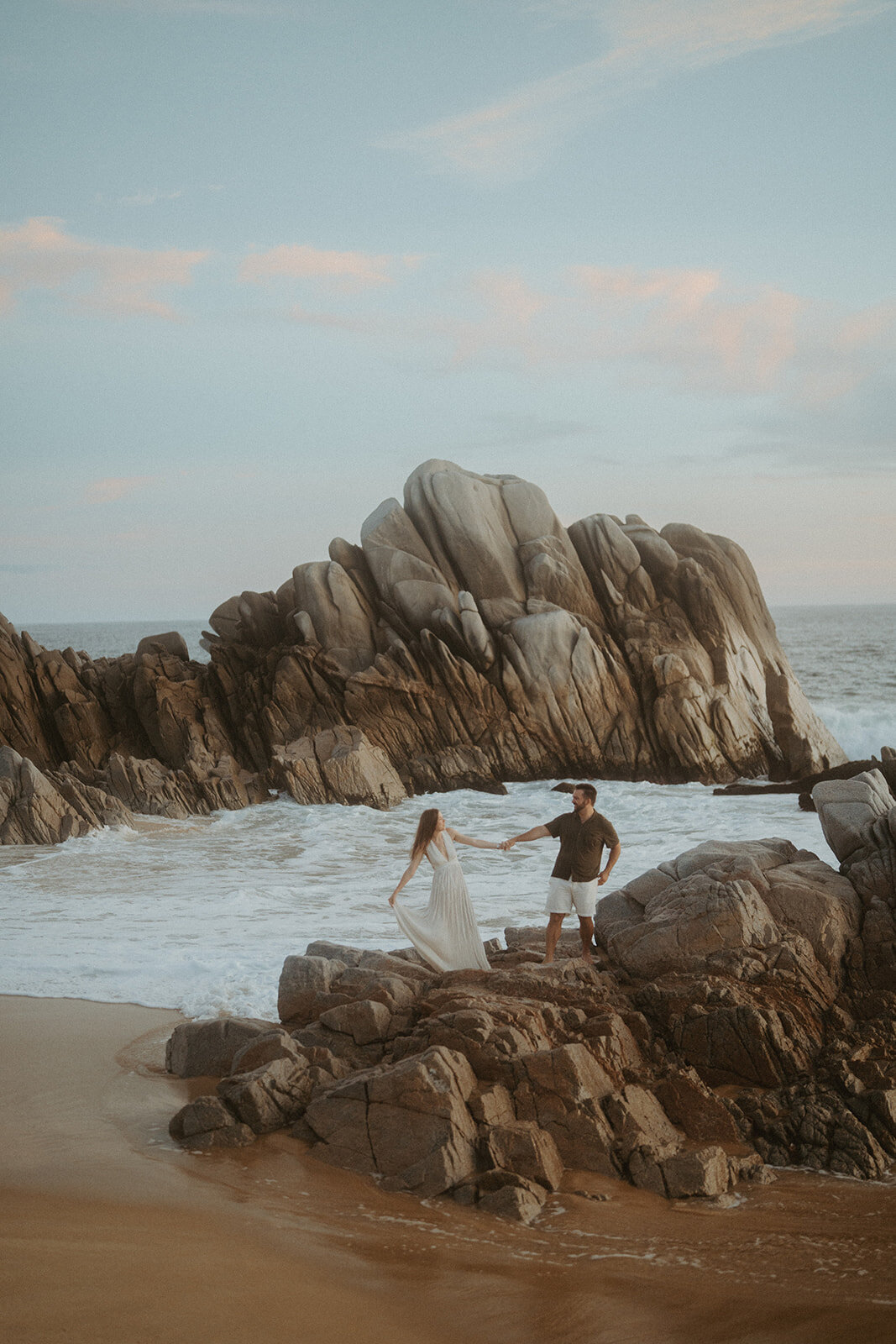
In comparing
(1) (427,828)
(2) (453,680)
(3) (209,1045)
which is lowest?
(3) (209,1045)

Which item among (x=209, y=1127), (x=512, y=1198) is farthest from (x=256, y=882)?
(x=512, y=1198)

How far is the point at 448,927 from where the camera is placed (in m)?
9.77

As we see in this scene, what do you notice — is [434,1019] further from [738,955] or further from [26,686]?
[26,686]

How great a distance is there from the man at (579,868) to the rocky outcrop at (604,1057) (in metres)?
Answer: 0.33

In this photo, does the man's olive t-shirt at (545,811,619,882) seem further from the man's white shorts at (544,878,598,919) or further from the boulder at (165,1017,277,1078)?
the boulder at (165,1017,277,1078)

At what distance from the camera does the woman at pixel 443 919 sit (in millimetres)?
9750

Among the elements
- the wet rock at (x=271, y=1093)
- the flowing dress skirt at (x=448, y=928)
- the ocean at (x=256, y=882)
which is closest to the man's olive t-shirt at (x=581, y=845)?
the flowing dress skirt at (x=448, y=928)

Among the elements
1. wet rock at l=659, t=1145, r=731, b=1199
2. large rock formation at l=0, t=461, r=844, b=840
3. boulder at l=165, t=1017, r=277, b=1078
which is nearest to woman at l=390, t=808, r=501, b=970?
boulder at l=165, t=1017, r=277, b=1078

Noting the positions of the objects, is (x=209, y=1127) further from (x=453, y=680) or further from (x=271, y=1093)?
(x=453, y=680)

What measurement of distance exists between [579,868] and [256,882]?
8357 mm

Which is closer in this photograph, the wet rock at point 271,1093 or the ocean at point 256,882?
the wet rock at point 271,1093

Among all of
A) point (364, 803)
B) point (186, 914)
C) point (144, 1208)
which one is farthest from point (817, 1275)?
point (364, 803)

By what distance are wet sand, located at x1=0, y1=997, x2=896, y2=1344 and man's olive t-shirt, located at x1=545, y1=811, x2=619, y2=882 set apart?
384 centimetres

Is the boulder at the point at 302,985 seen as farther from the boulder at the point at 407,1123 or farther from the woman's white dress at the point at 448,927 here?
the boulder at the point at 407,1123
